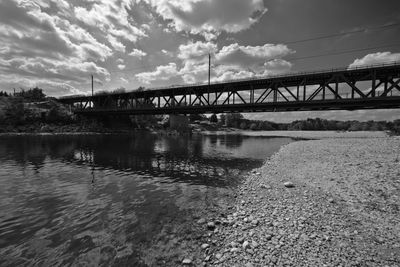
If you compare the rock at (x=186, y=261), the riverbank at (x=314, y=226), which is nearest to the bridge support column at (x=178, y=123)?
the riverbank at (x=314, y=226)

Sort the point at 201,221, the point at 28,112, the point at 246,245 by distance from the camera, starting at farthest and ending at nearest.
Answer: the point at 28,112 < the point at 201,221 < the point at 246,245

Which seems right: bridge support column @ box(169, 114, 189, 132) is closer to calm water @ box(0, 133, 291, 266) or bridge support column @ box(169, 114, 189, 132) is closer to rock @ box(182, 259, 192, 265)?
calm water @ box(0, 133, 291, 266)

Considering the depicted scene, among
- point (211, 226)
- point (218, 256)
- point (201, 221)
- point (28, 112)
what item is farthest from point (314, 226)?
point (28, 112)

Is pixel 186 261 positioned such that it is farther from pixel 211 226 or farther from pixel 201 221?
pixel 201 221

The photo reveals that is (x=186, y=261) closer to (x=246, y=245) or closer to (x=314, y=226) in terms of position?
(x=246, y=245)

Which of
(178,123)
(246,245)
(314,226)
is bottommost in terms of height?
(246,245)

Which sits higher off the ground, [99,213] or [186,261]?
[186,261]

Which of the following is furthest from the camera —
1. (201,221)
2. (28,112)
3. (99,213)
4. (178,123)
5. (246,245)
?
(178,123)

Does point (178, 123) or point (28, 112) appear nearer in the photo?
point (28, 112)

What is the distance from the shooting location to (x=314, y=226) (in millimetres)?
6906

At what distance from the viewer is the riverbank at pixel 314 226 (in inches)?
210

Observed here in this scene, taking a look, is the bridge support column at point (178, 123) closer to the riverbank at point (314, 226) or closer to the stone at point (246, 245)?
the riverbank at point (314, 226)

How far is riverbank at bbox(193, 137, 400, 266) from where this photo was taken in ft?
17.5

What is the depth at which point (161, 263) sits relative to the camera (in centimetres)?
598
